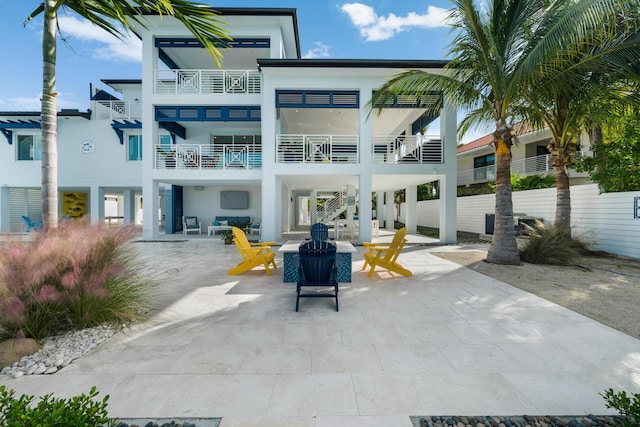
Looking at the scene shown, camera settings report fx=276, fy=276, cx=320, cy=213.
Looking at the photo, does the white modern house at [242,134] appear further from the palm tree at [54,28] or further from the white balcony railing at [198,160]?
the palm tree at [54,28]

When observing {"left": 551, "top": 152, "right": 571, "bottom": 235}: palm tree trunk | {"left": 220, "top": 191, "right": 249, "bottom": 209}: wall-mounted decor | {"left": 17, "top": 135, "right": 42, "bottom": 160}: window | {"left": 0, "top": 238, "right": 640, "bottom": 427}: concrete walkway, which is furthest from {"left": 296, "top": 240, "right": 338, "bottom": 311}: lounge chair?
{"left": 17, "top": 135, "right": 42, "bottom": 160}: window

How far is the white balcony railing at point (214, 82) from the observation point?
12.6 meters

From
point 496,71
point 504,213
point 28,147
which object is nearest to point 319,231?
point 504,213

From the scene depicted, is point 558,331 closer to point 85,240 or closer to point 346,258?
point 346,258

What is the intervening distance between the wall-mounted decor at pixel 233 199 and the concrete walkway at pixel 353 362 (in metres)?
11.7

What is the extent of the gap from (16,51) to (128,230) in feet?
17.1

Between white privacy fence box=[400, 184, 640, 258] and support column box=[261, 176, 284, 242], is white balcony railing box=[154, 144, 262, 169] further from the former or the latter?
white privacy fence box=[400, 184, 640, 258]

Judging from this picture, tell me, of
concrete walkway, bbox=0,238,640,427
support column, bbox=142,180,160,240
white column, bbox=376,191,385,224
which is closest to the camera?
concrete walkway, bbox=0,238,640,427

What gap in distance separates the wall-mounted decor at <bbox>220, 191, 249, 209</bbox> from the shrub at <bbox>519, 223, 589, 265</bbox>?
43.4 ft

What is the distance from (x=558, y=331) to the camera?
3.54m

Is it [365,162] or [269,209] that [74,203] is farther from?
[365,162]

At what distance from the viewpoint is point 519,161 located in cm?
1820

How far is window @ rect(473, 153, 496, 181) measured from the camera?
762 inches

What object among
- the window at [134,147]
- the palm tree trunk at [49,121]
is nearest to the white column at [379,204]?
the window at [134,147]
